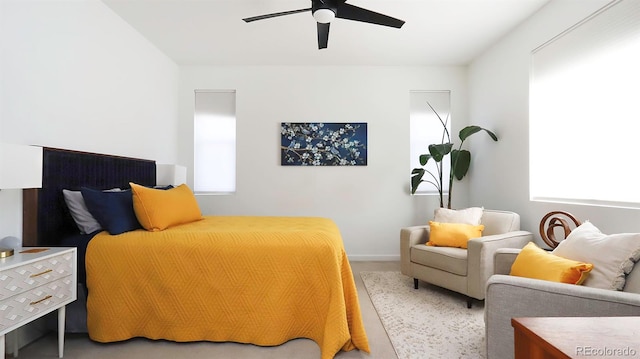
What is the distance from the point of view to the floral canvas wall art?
3988 mm

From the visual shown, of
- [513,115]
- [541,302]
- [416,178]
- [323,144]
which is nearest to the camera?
[541,302]

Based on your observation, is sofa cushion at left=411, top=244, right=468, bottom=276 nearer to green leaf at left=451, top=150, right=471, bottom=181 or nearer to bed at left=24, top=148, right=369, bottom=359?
bed at left=24, top=148, right=369, bottom=359

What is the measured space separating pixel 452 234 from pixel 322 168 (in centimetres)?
186

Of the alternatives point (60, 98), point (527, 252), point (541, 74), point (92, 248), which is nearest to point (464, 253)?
point (527, 252)

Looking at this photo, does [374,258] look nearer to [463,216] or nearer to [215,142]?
[463,216]

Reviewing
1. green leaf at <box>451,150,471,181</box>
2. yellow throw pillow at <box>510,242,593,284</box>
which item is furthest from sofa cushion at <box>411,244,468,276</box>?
green leaf at <box>451,150,471,181</box>

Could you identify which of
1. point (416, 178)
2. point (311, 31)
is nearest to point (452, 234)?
point (416, 178)

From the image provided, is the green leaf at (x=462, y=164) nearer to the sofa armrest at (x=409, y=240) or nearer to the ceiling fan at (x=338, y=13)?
the sofa armrest at (x=409, y=240)

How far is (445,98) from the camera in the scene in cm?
410

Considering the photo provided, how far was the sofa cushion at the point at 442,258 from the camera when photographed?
2490 millimetres

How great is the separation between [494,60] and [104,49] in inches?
162

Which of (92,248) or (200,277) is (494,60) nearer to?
(200,277)

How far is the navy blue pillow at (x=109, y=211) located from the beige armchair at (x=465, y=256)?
8.08ft

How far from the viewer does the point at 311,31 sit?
3098 millimetres
